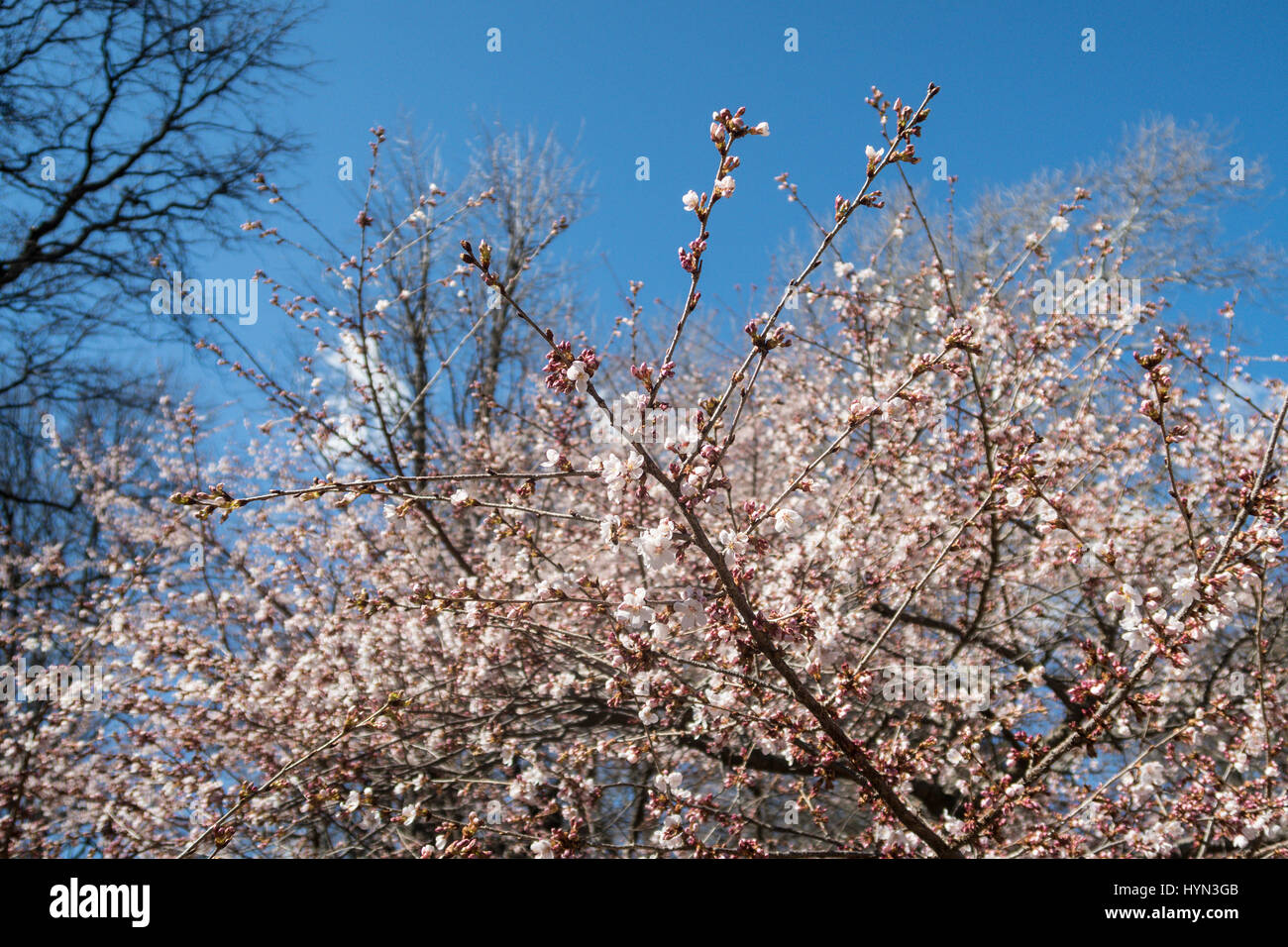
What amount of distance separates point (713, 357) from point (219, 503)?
1157cm

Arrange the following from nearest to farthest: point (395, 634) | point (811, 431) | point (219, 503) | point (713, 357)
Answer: point (219, 503) < point (395, 634) < point (811, 431) < point (713, 357)

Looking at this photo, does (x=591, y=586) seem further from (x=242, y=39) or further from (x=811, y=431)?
(x=242, y=39)

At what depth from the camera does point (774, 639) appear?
210cm

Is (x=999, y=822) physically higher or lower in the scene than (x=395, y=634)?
lower

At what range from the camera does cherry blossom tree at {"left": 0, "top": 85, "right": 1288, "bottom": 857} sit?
6.88ft

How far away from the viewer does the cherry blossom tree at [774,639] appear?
82.5 inches

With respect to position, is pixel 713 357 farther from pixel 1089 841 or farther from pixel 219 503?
pixel 219 503

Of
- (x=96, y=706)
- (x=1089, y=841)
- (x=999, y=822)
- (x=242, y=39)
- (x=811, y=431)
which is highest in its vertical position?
(x=242, y=39)

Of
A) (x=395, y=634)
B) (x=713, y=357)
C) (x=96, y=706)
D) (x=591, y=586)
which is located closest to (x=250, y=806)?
(x=395, y=634)

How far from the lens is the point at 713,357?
13.0 metres
